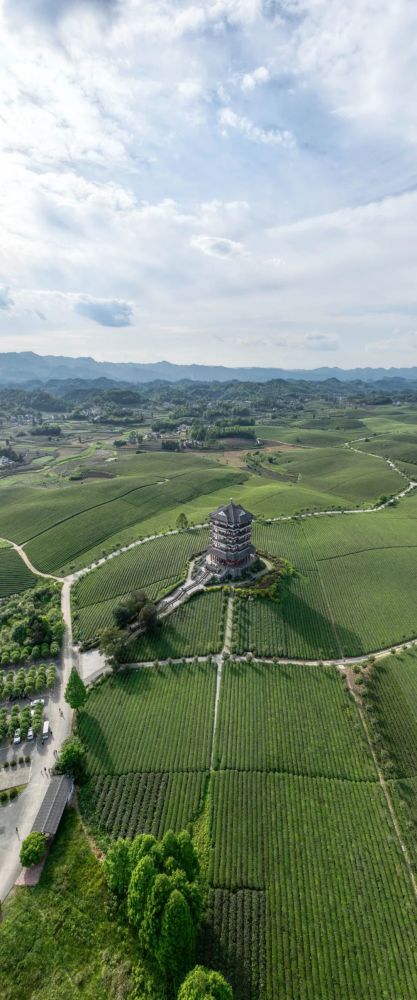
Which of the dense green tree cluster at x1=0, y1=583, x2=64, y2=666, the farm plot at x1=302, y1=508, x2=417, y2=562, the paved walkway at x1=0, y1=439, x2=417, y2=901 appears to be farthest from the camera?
the farm plot at x1=302, y1=508, x2=417, y2=562

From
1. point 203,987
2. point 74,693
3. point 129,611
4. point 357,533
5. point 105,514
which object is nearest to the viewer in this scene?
point 203,987

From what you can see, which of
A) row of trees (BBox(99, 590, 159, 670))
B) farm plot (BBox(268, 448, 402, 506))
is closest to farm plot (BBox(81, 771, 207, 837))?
row of trees (BBox(99, 590, 159, 670))

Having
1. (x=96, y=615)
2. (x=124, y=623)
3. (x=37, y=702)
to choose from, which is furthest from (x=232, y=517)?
(x=37, y=702)

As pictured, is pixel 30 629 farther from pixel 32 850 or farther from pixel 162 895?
pixel 162 895

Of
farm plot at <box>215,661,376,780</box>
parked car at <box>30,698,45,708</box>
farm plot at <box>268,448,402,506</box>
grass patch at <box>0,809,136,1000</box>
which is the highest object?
farm plot at <box>268,448,402,506</box>

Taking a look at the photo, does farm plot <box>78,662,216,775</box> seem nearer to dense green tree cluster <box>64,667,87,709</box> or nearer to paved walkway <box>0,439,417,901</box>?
paved walkway <box>0,439,417,901</box>

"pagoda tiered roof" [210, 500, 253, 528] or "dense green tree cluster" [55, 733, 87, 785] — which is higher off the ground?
"pagoda tiered roof" [210, 500, 253, 528]

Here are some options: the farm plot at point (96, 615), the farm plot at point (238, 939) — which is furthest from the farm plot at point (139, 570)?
the farm plot at point (238, 939)

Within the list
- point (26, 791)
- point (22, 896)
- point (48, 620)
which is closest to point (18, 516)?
point (48, 620)
